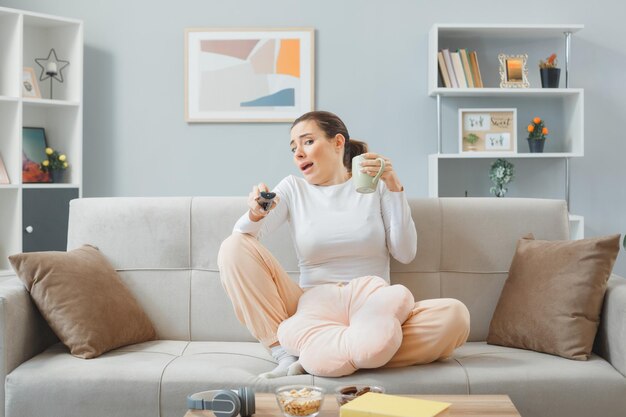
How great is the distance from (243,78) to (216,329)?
6.40 ft

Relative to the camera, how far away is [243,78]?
4273 mm

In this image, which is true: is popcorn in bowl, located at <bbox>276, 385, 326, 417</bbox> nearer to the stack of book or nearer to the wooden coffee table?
the wooden coffee table

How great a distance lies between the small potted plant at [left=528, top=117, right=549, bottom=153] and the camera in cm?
409

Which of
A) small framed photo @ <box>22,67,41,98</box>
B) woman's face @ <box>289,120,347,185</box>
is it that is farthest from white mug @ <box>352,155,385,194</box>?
small framed photo @ <box>22,67,41,98</box>

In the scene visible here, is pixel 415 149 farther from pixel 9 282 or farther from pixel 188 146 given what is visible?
pixel 9 282

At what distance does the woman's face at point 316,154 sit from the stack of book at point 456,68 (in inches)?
61.7

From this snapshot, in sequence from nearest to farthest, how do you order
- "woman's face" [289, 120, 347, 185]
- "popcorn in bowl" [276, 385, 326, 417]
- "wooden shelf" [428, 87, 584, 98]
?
"popcorn in bowl" [276, 385, 326, 417], "woman's face" [289, 120, 347, 185], "wooden shelf" [428, 87, 584, 98]

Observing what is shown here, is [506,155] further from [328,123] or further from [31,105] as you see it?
[31,105]

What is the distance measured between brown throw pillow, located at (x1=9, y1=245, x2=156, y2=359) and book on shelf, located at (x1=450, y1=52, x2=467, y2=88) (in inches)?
88.3

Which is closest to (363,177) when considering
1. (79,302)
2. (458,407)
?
(458,407)

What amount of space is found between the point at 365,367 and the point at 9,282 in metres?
1.18

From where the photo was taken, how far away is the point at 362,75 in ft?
14.0

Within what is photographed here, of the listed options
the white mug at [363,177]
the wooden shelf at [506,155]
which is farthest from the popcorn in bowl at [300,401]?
the wooden shelf at [506,155]

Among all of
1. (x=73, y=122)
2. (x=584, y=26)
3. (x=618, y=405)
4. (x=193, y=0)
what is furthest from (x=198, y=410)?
(x=584, y=26)
